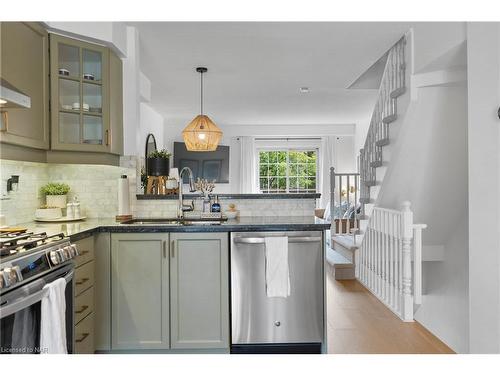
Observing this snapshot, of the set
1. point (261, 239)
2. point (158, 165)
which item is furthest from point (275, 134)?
point (261, 239)

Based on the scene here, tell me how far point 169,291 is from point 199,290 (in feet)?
0.64

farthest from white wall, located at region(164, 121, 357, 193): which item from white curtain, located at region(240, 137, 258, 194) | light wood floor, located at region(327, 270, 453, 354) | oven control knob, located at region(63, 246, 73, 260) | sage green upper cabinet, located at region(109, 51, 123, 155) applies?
oven control knob, located at region(63, 246, 73, 260)

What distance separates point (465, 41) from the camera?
2.47 m

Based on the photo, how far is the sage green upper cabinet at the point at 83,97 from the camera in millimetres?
2680

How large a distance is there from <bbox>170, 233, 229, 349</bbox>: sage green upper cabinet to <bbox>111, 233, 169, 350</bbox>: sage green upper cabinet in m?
0.06

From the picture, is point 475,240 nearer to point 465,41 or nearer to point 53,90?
point 465,41

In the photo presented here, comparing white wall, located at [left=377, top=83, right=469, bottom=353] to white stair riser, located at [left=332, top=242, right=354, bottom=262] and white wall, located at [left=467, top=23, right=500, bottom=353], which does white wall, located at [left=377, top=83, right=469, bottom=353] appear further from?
white stair riser, located at [left=332, top=242, right=354, bottom=262]

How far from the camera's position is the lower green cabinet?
8.05 ft

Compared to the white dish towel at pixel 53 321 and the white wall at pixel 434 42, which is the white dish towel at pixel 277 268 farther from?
the white wall at pixel 434 42

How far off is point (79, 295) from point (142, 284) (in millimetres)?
387

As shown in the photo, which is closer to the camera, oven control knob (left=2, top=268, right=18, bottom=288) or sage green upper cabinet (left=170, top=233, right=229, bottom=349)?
oven control knob (left=2, top=268, right=18, bottom=288)

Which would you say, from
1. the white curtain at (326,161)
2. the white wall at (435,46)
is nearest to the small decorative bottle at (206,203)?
the white wall at (435,46)

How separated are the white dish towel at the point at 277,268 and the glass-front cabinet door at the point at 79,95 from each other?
4.78 feet
